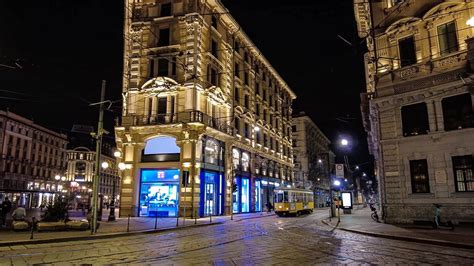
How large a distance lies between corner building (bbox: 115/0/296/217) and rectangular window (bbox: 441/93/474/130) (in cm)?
1752

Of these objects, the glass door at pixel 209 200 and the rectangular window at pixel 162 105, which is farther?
the glass door at pixel 209 200

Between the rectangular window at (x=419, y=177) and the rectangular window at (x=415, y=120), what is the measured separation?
1795 mm

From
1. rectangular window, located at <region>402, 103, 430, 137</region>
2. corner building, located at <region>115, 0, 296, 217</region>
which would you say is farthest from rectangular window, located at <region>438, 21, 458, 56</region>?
corner building, located at <region>115, 0, 296, 217</region>

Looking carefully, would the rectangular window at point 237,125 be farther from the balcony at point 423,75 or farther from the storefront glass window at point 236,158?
the balcony at point 423,75

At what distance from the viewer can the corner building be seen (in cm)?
3169

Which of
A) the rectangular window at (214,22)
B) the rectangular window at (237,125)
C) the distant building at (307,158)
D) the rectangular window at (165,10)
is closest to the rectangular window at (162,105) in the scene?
the rectangular window at (165,10)

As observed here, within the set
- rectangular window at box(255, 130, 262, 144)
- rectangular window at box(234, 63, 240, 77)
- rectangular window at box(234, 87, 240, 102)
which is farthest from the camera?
rectangular window at box(255, 130, 262, 144)

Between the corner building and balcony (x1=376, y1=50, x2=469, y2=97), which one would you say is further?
the corner building

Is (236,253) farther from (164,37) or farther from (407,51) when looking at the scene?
(164,37)

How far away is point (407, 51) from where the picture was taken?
2338 cm

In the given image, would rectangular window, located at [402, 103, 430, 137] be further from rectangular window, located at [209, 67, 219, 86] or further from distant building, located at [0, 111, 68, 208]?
distant building, located at [0, 111, 68, 208]

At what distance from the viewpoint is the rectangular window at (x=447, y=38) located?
69.2ft

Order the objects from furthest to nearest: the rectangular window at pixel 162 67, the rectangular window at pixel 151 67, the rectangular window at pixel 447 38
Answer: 1. the rectangular window at pixel 151 67
2. the rectangular window at pixel 162 67
3. the rectangular window at pixel 447 38

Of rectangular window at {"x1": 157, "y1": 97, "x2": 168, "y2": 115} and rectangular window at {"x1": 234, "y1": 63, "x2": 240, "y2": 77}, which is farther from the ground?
rectangular window at {"x1": 234, "y1": 63, "x2": 240, "y2": 77}
